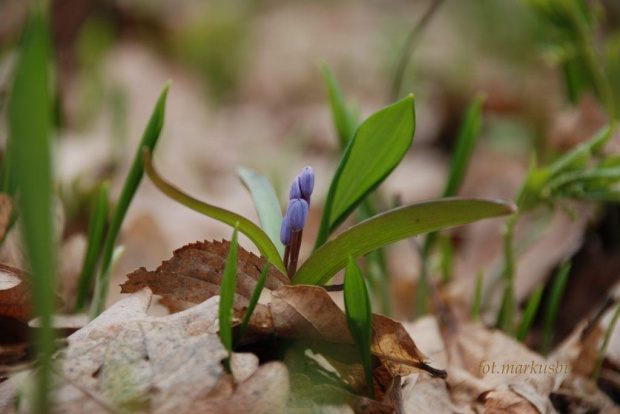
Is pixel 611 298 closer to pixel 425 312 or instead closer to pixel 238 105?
pixel 425 312

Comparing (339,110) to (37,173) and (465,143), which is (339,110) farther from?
(37,173)

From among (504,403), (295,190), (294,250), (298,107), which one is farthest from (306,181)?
(298,107)

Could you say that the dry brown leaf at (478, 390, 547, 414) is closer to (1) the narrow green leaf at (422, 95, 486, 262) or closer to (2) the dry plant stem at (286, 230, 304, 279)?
(2) the dry plant stem at (286, 230, 304, 279)

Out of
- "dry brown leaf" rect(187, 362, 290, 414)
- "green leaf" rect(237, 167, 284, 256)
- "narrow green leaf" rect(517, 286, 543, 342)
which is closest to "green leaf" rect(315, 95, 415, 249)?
"green leaf" rect(237, 167, 284, 256)

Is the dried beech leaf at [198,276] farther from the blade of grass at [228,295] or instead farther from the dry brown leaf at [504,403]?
the dry brown leaf at [504,403]

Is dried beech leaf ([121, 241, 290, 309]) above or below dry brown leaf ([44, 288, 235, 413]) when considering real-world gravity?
above
